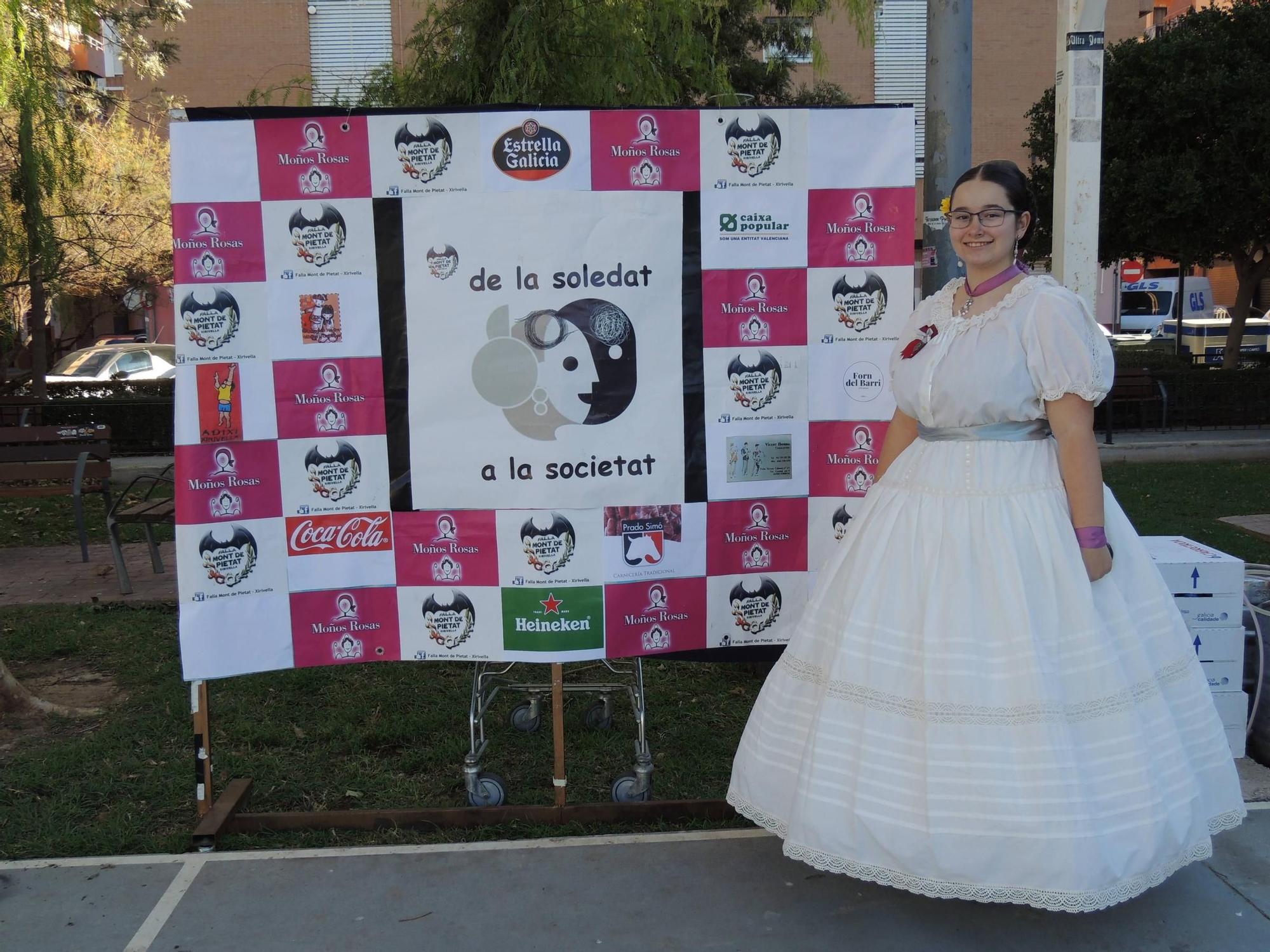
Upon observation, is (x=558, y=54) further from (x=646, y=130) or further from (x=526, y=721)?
(x=526, y=721)

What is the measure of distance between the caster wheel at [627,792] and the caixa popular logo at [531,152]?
2.11m

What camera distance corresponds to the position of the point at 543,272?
3721 mm

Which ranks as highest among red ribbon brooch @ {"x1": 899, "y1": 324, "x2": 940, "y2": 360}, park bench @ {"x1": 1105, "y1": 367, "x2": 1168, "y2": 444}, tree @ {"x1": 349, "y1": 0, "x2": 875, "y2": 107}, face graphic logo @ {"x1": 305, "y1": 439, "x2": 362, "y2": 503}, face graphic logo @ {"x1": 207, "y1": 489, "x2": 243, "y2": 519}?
tree @ {"x1": 349, "y1": 0, "x2": 875, "y2": 107}

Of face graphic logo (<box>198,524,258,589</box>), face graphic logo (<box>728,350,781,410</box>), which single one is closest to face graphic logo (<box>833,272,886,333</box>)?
face graphic logo (<box>728,350,781,410</box>)

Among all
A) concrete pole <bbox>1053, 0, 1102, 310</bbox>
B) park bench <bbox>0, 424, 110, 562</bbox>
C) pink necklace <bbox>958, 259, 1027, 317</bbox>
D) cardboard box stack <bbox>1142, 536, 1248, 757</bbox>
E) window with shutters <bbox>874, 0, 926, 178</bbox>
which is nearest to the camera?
pink necklace <bbox>958, 259, 1027, 317</bbox>

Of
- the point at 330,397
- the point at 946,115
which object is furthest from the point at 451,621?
the point at 946,115

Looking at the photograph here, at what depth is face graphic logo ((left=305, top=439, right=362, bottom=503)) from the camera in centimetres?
378

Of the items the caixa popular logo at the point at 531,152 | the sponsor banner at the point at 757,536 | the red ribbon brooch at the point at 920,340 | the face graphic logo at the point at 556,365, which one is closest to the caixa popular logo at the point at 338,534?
the face graphic logo at the point at 556,365

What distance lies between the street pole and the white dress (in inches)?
51.0

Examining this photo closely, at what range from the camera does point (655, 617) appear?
3941 mm

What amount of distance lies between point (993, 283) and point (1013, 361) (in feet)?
0.95

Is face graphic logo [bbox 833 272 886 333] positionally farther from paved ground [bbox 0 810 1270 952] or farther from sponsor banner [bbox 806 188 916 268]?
paved ground [bbox 0 810 1270 952]

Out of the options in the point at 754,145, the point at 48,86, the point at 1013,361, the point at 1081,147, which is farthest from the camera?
the point at 48,86

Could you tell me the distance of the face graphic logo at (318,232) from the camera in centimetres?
367
